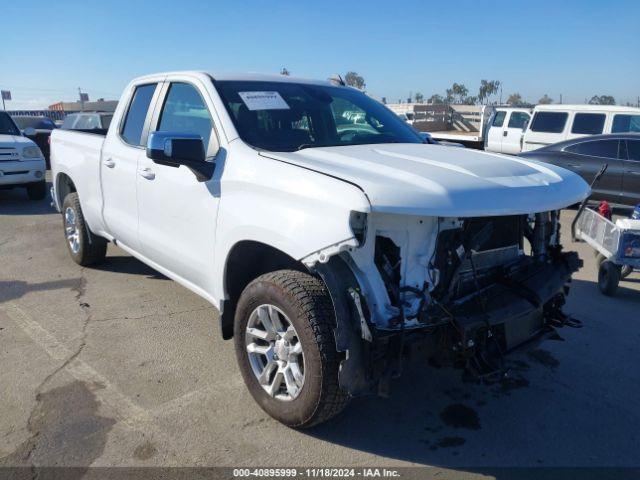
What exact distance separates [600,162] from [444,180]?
8.21 meters

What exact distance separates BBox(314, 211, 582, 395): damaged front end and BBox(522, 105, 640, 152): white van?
11.2 metres

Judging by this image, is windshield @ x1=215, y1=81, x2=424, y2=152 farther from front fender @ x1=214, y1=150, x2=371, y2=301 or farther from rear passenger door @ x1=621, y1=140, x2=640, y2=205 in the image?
rear passenger door @ x1=621, y1=140, x2=640, y2=205

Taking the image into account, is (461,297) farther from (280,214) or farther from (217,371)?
(217,371)

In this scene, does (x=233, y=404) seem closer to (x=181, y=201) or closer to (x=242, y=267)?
(x=242, y=267)

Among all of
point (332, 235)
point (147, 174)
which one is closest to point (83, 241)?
point (147, 174)

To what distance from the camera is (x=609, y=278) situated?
544cm

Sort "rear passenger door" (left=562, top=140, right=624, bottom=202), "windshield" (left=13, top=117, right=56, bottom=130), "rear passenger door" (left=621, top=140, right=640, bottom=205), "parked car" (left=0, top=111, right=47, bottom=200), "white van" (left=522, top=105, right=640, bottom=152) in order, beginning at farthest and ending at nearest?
"windshield" (left=13, top=117, right=56, bottom=130) < "white van" (left=522, top=105, right=640, bottom=152) < "parked car" (left=0, top=111, right=47, bottom=200) < "rear passenger door" (left=562, top=140, right=624, bottom=202) < "rear passenger door" (left=621, top=140, right=640, bottom=205)

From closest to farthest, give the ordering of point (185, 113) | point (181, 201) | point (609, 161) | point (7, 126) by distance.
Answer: point (181, 201)
point (185, 113)
point (609, 161)
point (7, 126)

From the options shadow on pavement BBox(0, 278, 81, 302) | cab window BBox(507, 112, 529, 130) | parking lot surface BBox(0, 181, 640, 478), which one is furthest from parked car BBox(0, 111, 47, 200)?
cab window BBox(507, 112, 529, 130)

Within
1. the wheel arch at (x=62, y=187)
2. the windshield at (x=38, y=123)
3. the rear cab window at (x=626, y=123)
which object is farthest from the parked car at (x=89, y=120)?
the rear cab window at (x=626, y=123)

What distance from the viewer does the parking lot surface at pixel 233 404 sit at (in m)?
2.97

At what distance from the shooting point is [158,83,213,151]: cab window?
377 cm

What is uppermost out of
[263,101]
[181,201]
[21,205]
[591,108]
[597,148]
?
[263,101]

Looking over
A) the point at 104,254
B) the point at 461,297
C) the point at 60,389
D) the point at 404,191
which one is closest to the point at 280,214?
the point at 404,191
